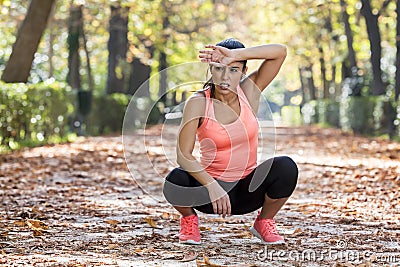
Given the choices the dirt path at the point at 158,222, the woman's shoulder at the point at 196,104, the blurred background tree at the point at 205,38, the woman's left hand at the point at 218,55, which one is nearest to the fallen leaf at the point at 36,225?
the dirt path at the point at 158,222

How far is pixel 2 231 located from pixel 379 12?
23257 millimetres

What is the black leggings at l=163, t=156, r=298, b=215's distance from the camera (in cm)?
607

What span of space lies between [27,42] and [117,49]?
1393cm

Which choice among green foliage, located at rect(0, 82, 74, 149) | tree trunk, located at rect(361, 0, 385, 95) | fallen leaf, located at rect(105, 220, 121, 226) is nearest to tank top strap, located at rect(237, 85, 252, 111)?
fallen leaf, located at rect(105, 220, 121, 226)

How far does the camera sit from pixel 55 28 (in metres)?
35.2

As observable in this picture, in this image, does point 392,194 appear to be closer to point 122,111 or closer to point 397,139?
point 397,139

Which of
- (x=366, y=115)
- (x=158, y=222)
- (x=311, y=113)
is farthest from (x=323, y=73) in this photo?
(x=158, y=222)

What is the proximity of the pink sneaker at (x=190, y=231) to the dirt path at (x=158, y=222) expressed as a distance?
112 mm

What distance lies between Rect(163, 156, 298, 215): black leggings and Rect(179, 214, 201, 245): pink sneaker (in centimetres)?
12

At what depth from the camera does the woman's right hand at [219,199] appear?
597cm

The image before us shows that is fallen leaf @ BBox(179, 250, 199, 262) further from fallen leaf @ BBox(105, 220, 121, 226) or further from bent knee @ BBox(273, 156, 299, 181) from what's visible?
fallen leaf @ BBox(105, 220, 121, 226)

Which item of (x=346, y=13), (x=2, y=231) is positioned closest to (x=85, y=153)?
(x=2, y=231)

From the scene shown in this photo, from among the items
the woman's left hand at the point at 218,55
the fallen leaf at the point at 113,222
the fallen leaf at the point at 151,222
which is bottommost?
the fallen leaf at the point at 113,222

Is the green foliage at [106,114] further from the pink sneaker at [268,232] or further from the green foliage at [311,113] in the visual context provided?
the pink sneaker at [268,232]
